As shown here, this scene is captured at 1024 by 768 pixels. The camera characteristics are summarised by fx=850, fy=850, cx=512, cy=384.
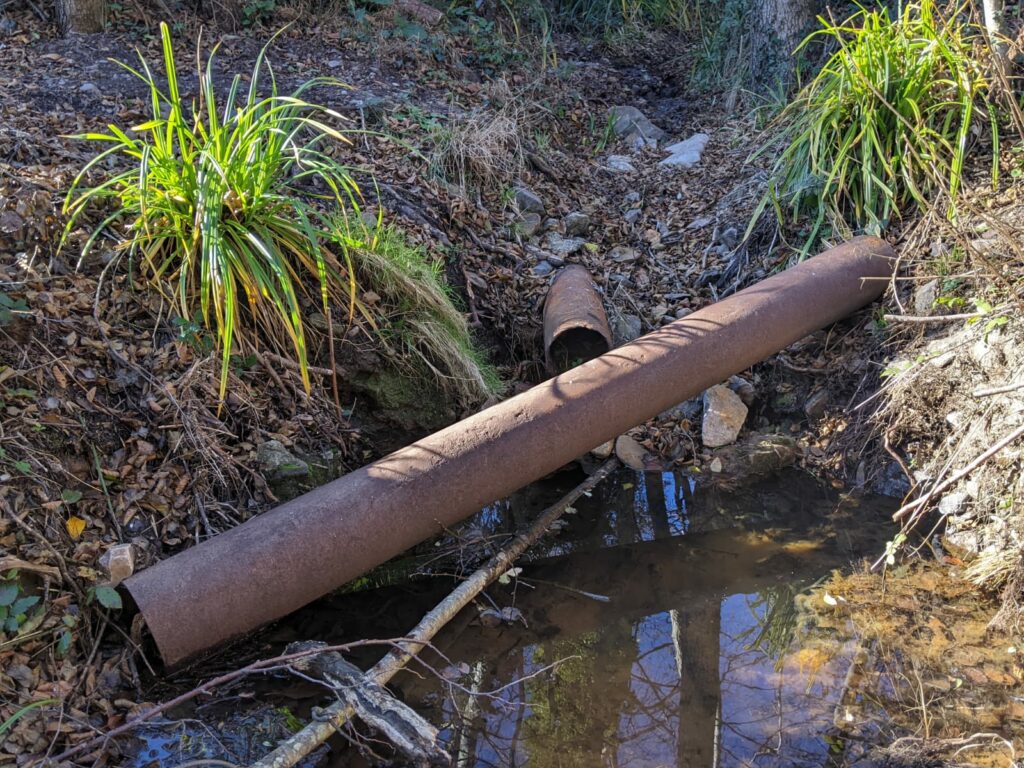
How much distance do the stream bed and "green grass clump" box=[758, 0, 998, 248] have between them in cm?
169

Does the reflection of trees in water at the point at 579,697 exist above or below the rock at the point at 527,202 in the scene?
below

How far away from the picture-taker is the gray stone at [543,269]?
480cm

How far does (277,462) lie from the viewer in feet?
10.7

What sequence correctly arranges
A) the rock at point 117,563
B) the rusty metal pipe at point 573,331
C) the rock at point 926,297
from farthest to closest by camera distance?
the rock at point 926,297 < the rusty metal pipe at point 573,331 < the rock at point 117,563

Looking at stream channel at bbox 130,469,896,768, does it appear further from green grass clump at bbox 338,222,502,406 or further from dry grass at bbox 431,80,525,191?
dry grass at bbox 431,80,525,191

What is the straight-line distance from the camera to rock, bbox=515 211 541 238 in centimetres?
511

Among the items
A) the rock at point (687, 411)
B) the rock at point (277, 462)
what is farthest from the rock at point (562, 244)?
the rock at point (277, 462)

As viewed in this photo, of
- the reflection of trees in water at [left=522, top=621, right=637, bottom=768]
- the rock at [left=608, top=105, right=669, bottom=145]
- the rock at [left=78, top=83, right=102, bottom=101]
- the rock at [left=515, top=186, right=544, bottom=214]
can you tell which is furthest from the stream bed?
the rock at [left=608, top=105, right=669, bottom=145]

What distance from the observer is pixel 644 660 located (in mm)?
2883

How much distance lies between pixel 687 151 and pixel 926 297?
105 inches

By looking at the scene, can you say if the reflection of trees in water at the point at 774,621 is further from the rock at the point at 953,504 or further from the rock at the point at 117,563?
the rock at the point at 117,563

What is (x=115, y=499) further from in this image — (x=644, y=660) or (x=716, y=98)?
(x=716, y=98)

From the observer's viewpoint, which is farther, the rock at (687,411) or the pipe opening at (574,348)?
the rock at (687,411)

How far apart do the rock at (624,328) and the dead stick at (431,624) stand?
778 mm
